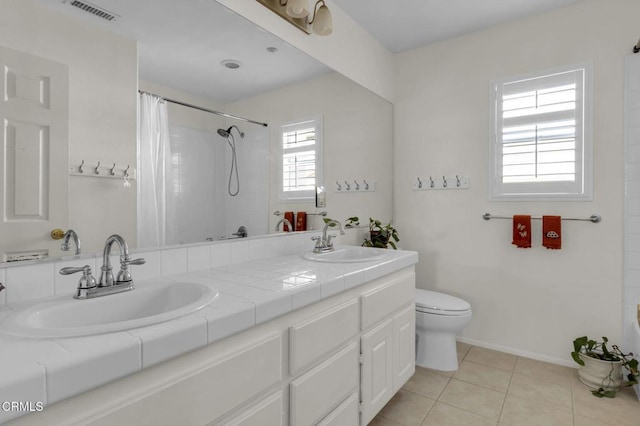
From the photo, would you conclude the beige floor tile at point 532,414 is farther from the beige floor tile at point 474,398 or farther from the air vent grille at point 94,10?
the air vent grille at point 94,10

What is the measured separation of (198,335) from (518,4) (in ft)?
9.40

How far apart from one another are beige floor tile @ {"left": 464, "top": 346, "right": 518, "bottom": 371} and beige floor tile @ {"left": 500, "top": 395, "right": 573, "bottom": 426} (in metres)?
0.43

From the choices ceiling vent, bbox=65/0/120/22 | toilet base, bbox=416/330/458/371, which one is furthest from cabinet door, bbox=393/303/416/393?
ceiling vent, bbox=65/0/120/22

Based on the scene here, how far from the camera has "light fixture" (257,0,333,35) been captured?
1832 millimetres

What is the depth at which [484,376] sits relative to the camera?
2262mm

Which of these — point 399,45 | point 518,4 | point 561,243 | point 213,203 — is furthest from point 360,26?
point 561,243

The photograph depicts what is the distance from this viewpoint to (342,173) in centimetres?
243

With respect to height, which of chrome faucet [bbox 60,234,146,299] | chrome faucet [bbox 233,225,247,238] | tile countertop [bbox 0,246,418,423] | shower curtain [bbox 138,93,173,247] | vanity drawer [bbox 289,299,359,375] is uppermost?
shower curtain [bbox 138,93,173,247]

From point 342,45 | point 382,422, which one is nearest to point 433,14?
point 342,45

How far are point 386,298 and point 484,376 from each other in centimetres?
114

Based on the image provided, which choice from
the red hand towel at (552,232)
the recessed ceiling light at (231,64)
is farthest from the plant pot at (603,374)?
the recessed ceiling light at (231,64)

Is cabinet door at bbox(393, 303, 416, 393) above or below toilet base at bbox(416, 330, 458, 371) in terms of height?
above

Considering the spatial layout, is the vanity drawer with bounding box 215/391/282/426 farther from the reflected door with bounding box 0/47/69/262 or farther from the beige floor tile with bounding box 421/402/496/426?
the beige floor tile with bounding box 421/402/496/426

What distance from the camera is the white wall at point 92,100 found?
1005 mm
